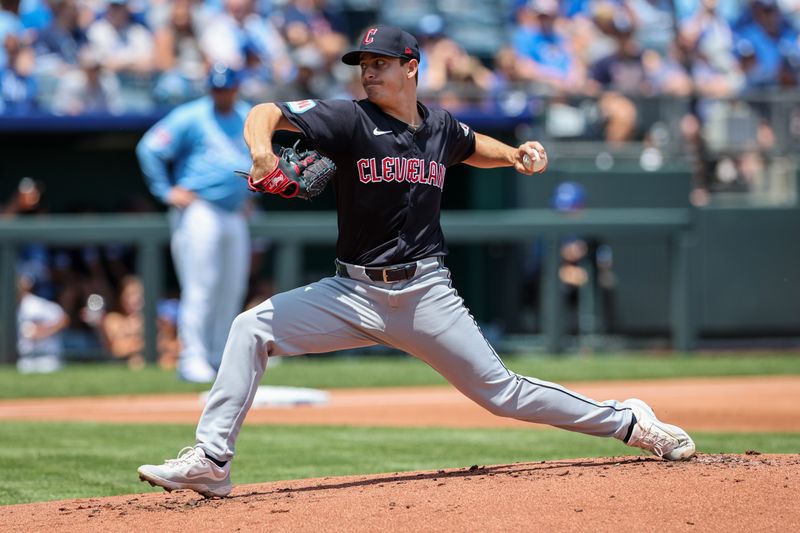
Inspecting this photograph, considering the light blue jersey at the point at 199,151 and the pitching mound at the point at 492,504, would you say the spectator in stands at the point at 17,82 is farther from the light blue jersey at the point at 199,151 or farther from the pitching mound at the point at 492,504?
the pitching mound at the point at 492,504

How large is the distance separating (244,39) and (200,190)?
13.3 feet

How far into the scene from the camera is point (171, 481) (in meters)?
4.30

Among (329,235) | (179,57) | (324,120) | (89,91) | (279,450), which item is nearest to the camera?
(324,120)

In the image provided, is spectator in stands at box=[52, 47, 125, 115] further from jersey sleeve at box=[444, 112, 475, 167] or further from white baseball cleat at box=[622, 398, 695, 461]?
white baseball cleat at box=[622, 398, 695, 461]

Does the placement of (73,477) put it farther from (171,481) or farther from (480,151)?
(480,151)

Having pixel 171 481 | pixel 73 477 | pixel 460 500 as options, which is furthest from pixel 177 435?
pixel 460 500

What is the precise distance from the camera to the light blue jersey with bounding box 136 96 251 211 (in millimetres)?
9211

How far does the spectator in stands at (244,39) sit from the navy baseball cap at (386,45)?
781cm

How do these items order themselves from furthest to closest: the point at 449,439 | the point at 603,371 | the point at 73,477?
the point at 603,371 < the point at 449,439 < the point at 73,477

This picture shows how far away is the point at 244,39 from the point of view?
1288 cm

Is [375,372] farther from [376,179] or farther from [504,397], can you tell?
[376,179]

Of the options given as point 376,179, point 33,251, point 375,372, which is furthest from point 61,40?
point 376,179

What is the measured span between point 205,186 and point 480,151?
4.55 meters

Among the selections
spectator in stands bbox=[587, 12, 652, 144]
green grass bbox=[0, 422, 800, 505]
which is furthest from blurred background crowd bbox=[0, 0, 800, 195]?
green grass bbox=[0, 422, 800, 505]
